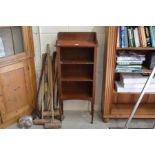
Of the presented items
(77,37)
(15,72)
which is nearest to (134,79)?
(77,37)

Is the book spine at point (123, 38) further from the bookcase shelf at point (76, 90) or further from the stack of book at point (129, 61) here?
the bookcase shelf at point (76, 90)

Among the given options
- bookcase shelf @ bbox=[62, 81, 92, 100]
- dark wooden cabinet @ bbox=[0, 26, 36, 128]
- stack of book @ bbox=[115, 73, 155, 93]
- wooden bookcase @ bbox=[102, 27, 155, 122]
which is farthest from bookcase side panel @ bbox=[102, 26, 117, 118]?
dark wooden cabinet @ bbox=[0, 26, 36, 128]

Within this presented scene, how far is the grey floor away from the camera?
2.33m

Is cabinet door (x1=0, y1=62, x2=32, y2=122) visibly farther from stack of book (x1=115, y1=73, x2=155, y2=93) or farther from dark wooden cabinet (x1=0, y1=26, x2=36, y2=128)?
stack of book (x1=115, y1=73, x2=155, y2=93)

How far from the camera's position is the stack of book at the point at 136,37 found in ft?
6.34

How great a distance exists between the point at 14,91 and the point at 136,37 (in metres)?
1.58

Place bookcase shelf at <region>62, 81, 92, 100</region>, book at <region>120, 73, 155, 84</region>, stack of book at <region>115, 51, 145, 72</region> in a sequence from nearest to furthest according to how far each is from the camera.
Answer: stack of book at <region>115, 51, 145, 72</region> → book at <region>120, 73, 155, 84</region> → bookcase shelf at <region>62, 81, 92, 100</region>

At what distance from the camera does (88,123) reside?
2.40m

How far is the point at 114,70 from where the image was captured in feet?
6.73

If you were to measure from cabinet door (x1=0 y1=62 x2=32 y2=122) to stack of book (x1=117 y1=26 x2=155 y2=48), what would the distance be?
1.20 m

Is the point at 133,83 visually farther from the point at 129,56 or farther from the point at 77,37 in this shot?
the point at 77,37
